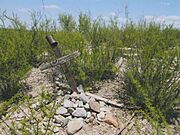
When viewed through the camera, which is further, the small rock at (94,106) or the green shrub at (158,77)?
the green shrub at (158,77)

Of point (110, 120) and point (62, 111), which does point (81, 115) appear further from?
point (110, 120)

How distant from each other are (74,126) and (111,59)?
237 centimetres

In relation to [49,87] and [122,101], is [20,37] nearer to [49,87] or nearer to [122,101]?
[49,87]

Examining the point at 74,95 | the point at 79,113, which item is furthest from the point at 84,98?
the point at 79,113

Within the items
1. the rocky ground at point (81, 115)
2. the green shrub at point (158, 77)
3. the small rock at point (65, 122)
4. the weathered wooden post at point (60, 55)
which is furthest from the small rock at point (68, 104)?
the green shrub at point (158, 77)

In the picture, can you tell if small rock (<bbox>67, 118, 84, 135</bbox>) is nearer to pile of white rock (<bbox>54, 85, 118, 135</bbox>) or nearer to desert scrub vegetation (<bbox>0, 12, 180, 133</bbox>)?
pile of white rock (<bbox>54, 85, 118, 135</bbox>)

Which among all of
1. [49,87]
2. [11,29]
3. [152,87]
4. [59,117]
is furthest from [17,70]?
[152,87]

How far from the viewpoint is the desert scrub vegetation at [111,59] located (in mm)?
4637

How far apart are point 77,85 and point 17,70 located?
1259 millimetres

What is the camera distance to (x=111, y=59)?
19.7 feet

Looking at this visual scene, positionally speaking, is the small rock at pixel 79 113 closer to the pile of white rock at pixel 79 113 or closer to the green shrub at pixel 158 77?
the pile of white rock at pixel 79 113

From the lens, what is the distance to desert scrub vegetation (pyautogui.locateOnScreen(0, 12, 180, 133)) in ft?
15.2

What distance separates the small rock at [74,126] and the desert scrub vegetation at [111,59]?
37.8 inches

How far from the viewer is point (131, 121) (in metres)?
4.36
